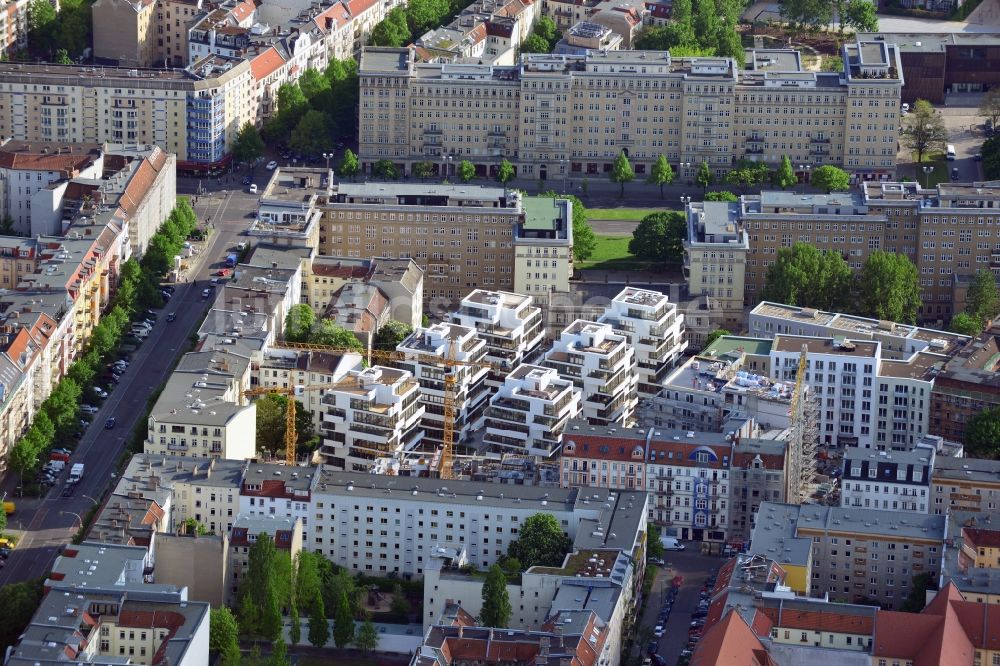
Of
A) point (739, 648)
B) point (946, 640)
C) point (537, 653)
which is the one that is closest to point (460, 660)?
point (537, 653)

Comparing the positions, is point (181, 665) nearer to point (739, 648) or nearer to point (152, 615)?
point (152, 615)

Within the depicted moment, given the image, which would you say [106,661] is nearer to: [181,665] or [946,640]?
[181,665]

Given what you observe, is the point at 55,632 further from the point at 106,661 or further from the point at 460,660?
the point at 460,660

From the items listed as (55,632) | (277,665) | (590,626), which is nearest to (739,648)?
(590,626)

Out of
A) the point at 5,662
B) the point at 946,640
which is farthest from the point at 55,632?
the point at 946,640

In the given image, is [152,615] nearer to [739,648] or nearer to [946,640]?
[739,648]
